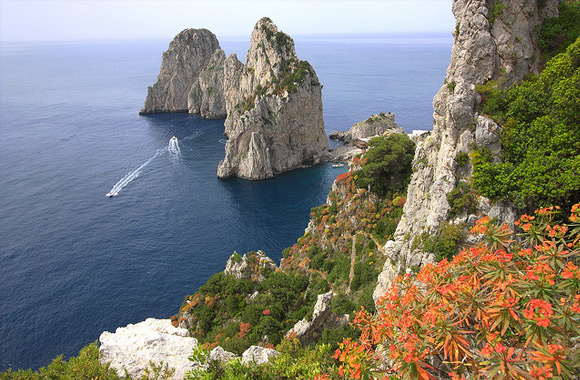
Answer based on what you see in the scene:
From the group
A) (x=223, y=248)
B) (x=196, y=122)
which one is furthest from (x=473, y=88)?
(x=196, y=122)

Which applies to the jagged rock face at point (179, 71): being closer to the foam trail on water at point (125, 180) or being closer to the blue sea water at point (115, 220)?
the blue sea water at point (115, 220)

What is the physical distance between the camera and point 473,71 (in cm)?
2725

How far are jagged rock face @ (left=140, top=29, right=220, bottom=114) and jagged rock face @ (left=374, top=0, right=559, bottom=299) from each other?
157825 mm

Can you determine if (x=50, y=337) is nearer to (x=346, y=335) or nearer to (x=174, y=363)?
(x=174, y=363)

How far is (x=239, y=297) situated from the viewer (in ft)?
133

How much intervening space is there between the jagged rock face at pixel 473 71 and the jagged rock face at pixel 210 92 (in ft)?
449

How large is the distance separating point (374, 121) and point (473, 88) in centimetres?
8893

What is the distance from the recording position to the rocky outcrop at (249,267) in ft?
146

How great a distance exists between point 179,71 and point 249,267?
147664mm

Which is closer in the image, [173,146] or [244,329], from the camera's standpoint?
[244,329]

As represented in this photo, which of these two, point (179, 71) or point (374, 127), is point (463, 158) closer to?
point (374, 127)

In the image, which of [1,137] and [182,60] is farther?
[182,60]

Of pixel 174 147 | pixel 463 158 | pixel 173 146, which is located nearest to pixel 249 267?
pixel 463 158

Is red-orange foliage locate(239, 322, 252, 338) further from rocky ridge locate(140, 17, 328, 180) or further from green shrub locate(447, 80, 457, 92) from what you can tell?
rocky ridge locate(140, 17, 328, 180)
